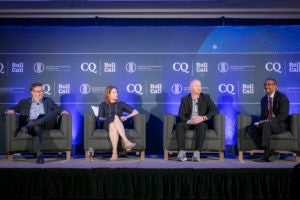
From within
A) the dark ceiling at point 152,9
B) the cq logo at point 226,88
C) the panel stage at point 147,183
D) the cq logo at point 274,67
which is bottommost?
the panel stage at point 147,183

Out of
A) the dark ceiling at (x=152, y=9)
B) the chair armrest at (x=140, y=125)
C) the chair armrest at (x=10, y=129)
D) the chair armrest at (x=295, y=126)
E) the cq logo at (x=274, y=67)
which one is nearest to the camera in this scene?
the chair armrest at (x=295, y=126)

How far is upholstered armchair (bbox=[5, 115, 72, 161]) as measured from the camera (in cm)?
602

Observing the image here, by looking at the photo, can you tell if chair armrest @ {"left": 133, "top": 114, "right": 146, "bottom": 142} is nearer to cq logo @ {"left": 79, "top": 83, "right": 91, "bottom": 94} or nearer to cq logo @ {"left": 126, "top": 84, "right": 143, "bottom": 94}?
cq logo @ {"left": 126, "top": 84, "right": 143, "bottom": 94}

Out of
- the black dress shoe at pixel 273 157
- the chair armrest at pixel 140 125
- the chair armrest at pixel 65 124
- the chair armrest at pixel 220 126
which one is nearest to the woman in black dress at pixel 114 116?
the chair armrest at pixel 140 125

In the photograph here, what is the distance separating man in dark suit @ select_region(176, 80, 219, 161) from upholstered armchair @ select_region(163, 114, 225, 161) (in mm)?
105

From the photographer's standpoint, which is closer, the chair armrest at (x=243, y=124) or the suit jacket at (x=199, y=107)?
the chair armrest at (x=243, y=124)

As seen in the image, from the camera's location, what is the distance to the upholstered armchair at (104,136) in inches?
243

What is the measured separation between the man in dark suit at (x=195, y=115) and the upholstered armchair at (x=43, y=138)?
161 centimetres

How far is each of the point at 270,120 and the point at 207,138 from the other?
91 centimetres

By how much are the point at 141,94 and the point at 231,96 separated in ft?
5.01

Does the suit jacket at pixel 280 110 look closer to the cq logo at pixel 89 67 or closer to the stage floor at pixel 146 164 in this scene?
the stage floor at pixel 146 164

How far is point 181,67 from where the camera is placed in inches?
286

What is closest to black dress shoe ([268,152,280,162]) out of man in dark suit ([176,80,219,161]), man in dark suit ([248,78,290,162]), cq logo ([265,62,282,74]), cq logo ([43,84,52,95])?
man in dark suit ([248,78,290,162])

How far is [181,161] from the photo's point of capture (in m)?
5.88
